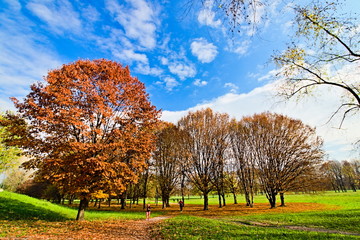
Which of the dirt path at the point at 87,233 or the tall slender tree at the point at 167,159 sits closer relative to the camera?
the dirt path at the point at 87,233

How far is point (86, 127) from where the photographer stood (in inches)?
549

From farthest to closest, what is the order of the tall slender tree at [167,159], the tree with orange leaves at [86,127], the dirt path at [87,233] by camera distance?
the tall slender tree at [167,159], the tree with orange leaves at [86,127], the dirt path at [87,233]

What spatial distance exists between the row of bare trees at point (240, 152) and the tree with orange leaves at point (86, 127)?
1590 centimetres

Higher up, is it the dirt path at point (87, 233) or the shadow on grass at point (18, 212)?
the shadow on grass at point (18, 212)

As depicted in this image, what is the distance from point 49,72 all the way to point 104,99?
15.1 ft

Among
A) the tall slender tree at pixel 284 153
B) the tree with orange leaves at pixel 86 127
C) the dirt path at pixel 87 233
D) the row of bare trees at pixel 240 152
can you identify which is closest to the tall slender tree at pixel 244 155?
the row of bare trees at pixel 240 152

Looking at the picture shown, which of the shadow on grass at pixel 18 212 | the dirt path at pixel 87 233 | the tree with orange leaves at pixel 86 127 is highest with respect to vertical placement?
the tree with orange leaves at pixel 86 127

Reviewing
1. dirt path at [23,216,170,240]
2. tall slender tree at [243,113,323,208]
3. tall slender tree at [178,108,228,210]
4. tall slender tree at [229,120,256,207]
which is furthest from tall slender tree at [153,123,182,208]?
dirt path at [23,216,170,240]

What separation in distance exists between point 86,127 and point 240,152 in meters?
29.9

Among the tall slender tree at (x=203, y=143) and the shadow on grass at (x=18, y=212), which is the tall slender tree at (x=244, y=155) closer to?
the tall slender tree at (x=203, y=143)

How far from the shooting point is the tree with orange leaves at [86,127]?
1281cm

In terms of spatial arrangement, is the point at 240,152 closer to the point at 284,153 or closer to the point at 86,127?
the point at 284,153

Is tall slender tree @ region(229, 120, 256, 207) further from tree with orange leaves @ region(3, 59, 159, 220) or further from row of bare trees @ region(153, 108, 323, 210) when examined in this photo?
tree with orange leaves @ region(3, 59, 159, 220)

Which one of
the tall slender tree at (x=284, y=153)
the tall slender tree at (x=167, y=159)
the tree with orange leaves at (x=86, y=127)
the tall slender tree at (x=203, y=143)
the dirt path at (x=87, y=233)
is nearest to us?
the dirt path at (x=87, y=233)
